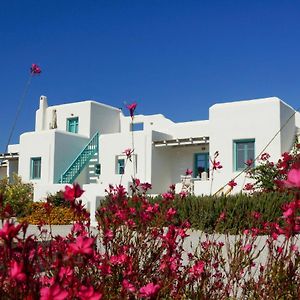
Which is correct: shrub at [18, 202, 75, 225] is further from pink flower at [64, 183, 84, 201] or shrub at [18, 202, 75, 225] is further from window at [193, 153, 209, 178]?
pink flower at [64, 183, 84, 201]

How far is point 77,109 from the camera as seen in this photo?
25.1 metres

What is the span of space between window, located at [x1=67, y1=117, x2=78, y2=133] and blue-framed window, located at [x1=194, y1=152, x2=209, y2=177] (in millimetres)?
7961

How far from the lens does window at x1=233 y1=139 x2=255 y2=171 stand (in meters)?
17.0

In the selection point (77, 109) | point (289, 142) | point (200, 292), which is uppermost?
point (77, 109)

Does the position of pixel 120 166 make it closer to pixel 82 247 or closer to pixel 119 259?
pixel 119 259

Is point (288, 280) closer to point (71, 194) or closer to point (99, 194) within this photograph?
point (71, 194)

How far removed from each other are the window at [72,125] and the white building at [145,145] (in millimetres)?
60

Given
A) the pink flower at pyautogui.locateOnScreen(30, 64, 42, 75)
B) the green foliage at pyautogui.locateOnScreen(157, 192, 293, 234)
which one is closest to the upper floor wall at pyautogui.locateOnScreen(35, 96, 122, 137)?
the green foliage at pyautogui.locateOnScreen(157, 192, 293, 234)

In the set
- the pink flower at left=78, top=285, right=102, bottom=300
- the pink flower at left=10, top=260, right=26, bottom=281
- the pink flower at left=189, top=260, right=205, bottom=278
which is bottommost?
the pink flower at left=189, top=260, right=205, bottom=278

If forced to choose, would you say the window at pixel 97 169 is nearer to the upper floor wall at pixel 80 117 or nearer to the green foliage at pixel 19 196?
the upper floor wall at pixel 80 117

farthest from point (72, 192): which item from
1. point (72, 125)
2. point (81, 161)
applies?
point (72, 125)

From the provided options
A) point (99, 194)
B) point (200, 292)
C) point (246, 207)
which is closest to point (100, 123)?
point (99, 194)

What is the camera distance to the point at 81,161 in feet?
73.2

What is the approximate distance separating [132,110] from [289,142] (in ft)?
45.3
